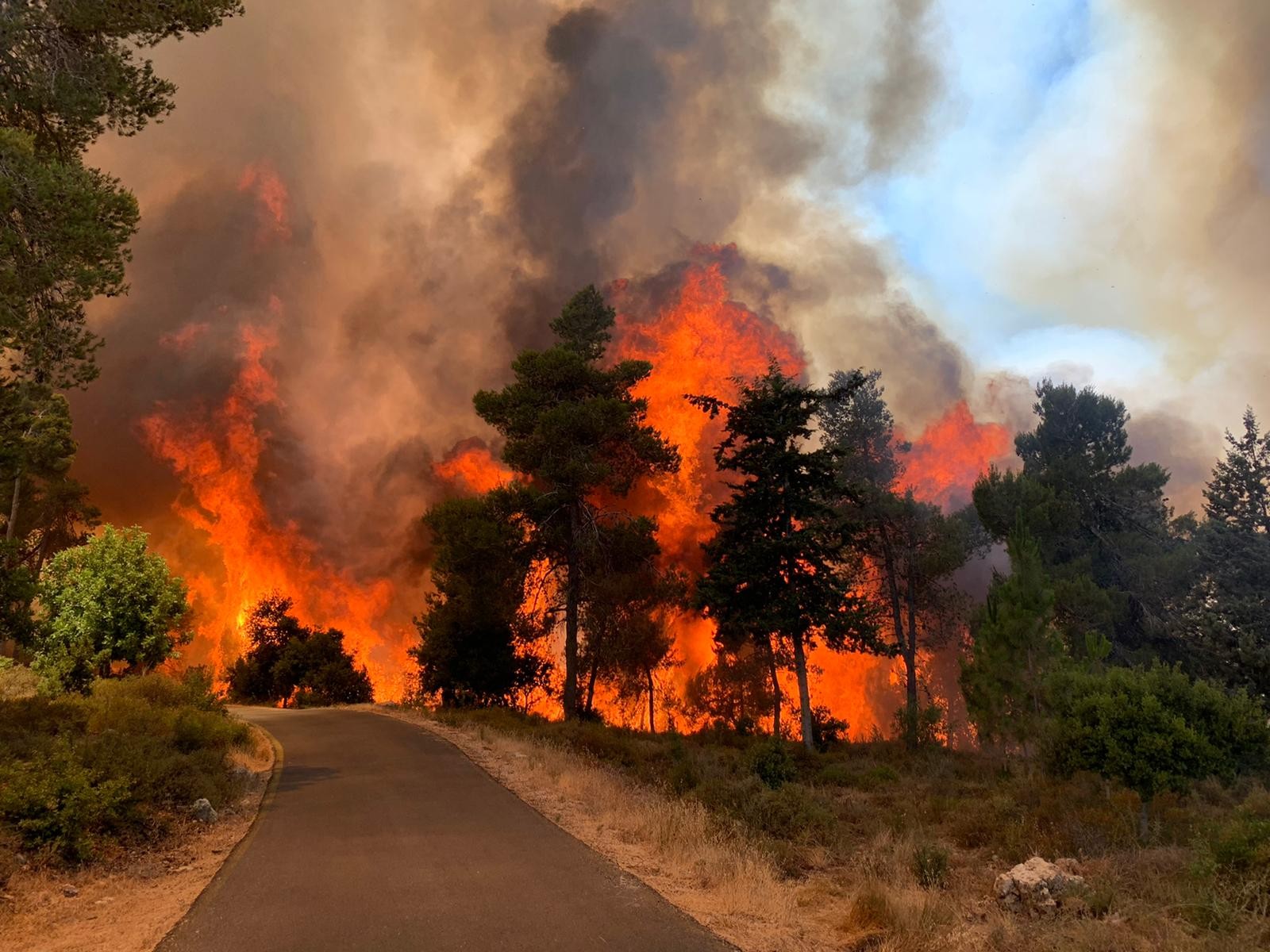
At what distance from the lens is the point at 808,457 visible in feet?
87.5

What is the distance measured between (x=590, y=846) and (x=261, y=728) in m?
20.3

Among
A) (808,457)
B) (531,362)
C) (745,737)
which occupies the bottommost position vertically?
(745,737)

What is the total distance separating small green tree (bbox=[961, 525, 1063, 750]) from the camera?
2184cm

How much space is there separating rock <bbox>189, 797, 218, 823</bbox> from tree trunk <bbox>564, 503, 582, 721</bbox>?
18387 mm

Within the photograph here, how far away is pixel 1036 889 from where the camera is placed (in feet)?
25.0

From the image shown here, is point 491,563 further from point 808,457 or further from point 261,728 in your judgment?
point 808,457

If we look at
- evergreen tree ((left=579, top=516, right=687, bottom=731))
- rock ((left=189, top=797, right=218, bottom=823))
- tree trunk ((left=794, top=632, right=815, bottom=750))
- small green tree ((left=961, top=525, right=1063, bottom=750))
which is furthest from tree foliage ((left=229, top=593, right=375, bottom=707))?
small green tree ((left=961, top=525, right=1063, bottom=750))

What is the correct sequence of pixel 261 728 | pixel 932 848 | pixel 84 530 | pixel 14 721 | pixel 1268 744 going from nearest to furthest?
1. pixel 932 848
2. pixel 1268 744
3. pixel 14 721
4. pixel 261 728
5. pixel 84 530

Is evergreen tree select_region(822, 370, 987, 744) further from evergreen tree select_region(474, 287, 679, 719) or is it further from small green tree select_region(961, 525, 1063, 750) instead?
evergreen tree select_region(474, 287, 679, 719)

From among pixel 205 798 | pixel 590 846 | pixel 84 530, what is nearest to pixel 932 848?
pixel 590 846

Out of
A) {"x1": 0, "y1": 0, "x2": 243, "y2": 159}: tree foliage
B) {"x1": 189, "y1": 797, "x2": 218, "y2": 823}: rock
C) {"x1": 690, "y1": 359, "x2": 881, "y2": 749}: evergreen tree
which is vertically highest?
{"x1": 0, "y1": 0, "x2": 243, "y2": 159}: tree foliage

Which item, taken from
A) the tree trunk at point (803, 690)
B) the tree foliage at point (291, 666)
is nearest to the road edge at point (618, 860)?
the tree trunk at point (803, 690)

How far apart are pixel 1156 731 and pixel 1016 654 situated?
440 inches

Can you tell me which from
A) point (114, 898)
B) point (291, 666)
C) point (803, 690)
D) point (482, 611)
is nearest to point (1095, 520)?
point (803, 690)
